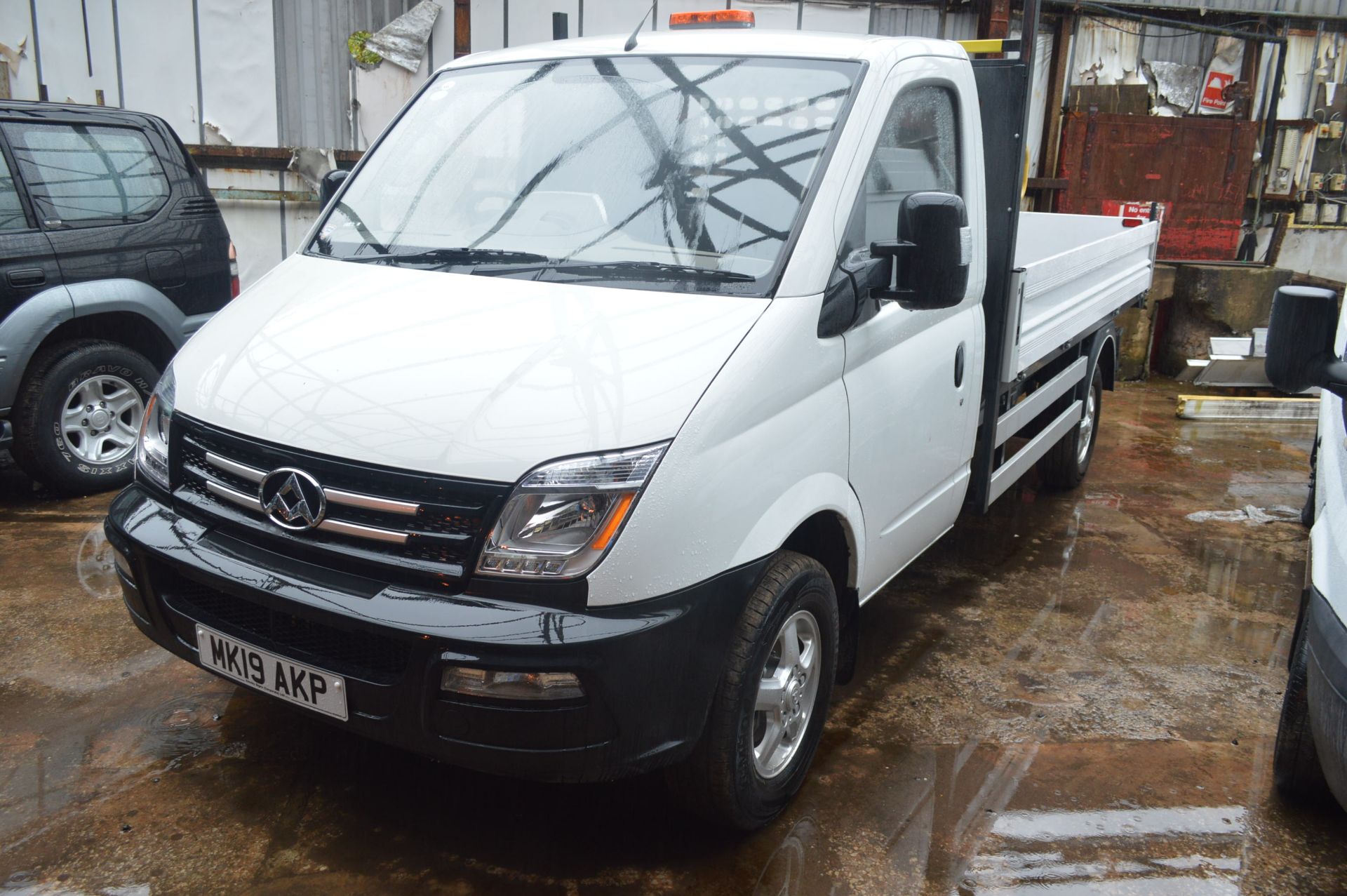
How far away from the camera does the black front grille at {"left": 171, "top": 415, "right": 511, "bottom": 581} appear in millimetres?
2219

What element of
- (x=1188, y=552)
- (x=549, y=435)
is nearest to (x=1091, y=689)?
(x=1188, y=552)

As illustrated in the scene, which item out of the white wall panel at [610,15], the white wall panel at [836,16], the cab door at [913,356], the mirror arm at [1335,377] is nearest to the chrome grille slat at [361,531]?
the cab door at [913,356]

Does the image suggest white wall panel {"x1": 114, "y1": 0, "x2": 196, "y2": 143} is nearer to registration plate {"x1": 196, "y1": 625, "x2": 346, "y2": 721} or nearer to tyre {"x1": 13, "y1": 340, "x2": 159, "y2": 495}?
tyre {"x1": 13, "y1": 340, "x2": 159, "y2": 495}

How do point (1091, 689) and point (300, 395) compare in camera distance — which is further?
point (1091, 689)

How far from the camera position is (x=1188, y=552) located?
511 centimetres

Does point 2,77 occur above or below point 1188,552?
above

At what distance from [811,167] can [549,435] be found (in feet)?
3.76

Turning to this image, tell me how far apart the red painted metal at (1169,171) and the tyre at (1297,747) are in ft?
27.3

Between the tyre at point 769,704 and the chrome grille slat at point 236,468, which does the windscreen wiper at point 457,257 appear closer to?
the chrome grille slat at point 236,468

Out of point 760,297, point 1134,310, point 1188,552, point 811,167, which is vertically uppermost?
point 811,167

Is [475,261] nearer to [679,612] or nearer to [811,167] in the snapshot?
[811,167]

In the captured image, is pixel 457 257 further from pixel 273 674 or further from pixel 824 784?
pixel 824 784

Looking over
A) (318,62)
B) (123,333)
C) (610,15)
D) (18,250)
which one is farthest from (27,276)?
(610,15)

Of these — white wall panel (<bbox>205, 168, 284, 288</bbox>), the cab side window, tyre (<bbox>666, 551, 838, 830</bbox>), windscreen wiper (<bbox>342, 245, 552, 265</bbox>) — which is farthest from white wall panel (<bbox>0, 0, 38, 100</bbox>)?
tyre (<bbox>666, 551, 838, 830</bbox>)
